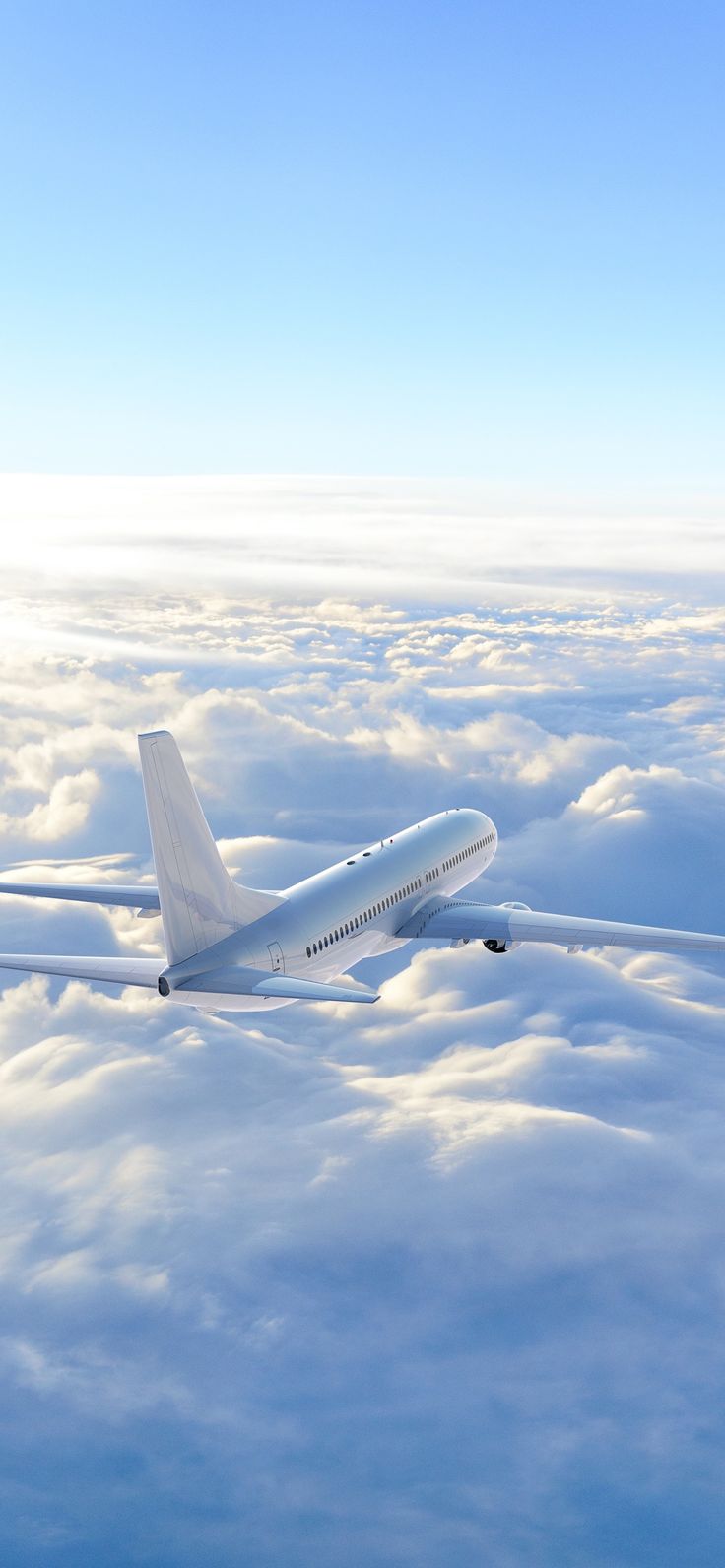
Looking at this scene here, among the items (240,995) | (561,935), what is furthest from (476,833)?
(240,995)

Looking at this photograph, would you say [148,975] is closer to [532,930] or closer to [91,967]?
[91,967]

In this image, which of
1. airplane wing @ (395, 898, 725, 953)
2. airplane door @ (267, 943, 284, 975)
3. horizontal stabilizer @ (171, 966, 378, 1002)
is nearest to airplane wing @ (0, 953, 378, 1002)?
horizontal stabilizer @ (171, 966, 378, 1002)

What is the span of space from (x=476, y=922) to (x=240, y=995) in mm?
23483

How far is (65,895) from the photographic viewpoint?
54.6m

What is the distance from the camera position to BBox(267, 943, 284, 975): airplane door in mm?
44562

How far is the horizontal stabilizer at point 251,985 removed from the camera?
35.8 m

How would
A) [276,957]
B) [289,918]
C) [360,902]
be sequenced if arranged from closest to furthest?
[276,957] < [289,918] < [360,902]

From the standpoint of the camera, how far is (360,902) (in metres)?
55.0

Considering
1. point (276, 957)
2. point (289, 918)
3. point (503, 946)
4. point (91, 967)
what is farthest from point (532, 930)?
point (91, 967)

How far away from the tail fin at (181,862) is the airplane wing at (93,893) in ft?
44.7

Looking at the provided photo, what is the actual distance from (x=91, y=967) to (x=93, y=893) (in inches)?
625

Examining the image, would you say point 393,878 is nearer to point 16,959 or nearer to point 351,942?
point 351,942

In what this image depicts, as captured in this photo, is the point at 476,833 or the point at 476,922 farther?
the point at 476,833

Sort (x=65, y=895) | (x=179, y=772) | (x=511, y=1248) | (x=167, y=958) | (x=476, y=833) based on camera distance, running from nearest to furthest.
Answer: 1. (x=179, y=772)
2. (x=167, y=958)
3. (x=65, y=895)
4. (x=476, y=833)
5. (x=511, y=1248)
